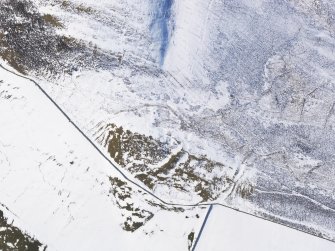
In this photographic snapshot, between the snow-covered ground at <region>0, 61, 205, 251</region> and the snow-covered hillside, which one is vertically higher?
the snow-covered hillside

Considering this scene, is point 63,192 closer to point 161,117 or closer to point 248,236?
point 161,117

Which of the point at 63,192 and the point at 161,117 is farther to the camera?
the point at 161,117

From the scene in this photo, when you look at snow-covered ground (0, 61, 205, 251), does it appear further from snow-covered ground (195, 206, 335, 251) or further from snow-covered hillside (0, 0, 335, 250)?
snow-covered ground (195, 206, 335, 251)

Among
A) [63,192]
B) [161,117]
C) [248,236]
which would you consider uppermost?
[161,117]

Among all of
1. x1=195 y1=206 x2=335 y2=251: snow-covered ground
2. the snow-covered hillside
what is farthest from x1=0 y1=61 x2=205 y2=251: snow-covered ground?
x1=195 y1=206 x2=335 y2=251: snow-covered ground

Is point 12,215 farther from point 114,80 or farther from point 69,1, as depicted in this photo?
point 69,1

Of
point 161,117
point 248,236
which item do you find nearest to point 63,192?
point 161,117

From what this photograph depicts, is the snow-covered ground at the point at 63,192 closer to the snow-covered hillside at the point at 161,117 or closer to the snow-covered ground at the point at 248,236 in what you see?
the snow-covered hillside at the point at 161,117

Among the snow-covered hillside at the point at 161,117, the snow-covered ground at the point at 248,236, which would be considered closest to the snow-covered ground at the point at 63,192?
the snow-covered hillside at the point at 161,117

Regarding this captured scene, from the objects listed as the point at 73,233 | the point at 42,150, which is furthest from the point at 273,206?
the point at 42,150
